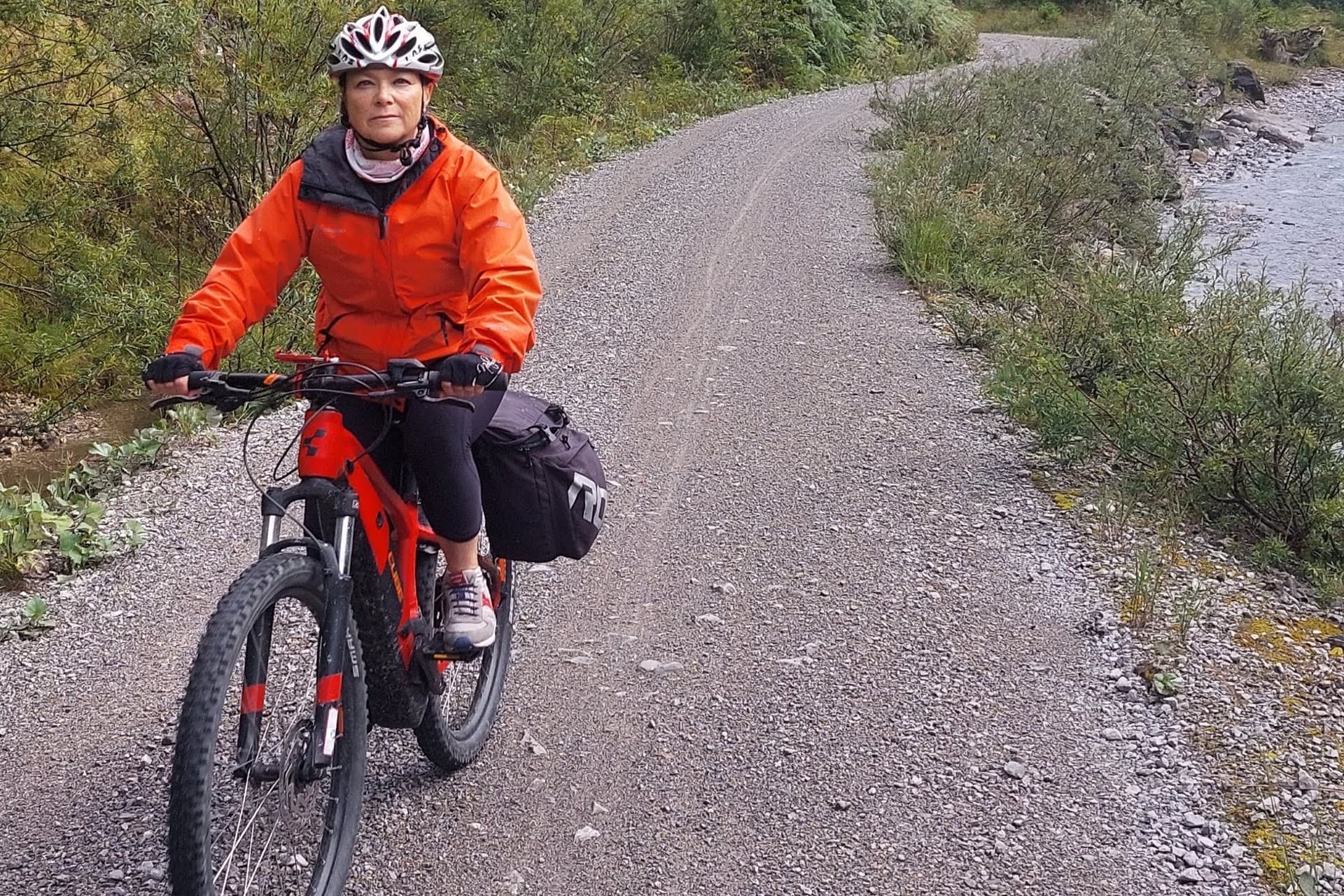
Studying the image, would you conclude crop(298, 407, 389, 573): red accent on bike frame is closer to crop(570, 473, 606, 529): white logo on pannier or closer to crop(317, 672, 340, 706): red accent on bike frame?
crop(317, 672, 340, 706): red accent on bike frame

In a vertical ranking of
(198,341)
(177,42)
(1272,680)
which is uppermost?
(177,42)

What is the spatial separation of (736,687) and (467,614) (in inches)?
51.7

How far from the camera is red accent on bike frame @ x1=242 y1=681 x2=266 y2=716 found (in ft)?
8.41

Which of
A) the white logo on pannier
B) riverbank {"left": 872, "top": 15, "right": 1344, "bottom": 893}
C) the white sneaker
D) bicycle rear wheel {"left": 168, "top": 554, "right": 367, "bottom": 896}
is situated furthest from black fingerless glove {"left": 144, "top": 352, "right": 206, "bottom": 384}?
riverbank {"left": 872, "top": 15, "right": 1344, "bottom": 893}

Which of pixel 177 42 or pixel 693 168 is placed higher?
pixel 177 42

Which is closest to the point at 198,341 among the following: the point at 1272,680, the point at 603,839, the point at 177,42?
the point at 603,839

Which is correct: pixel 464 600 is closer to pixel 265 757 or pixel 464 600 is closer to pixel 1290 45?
pixel 265 757

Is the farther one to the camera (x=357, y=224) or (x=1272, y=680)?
(x=1272, y=680)

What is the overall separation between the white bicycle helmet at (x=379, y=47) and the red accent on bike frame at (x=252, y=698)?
5.00 feet

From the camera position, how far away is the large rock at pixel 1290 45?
41.5m

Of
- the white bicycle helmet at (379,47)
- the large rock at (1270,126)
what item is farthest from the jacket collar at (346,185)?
the large rock at (1270,126)

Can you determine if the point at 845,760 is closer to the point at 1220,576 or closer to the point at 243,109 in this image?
the point at 1220,576

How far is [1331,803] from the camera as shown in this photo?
11.7ft

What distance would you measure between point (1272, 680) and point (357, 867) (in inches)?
128
